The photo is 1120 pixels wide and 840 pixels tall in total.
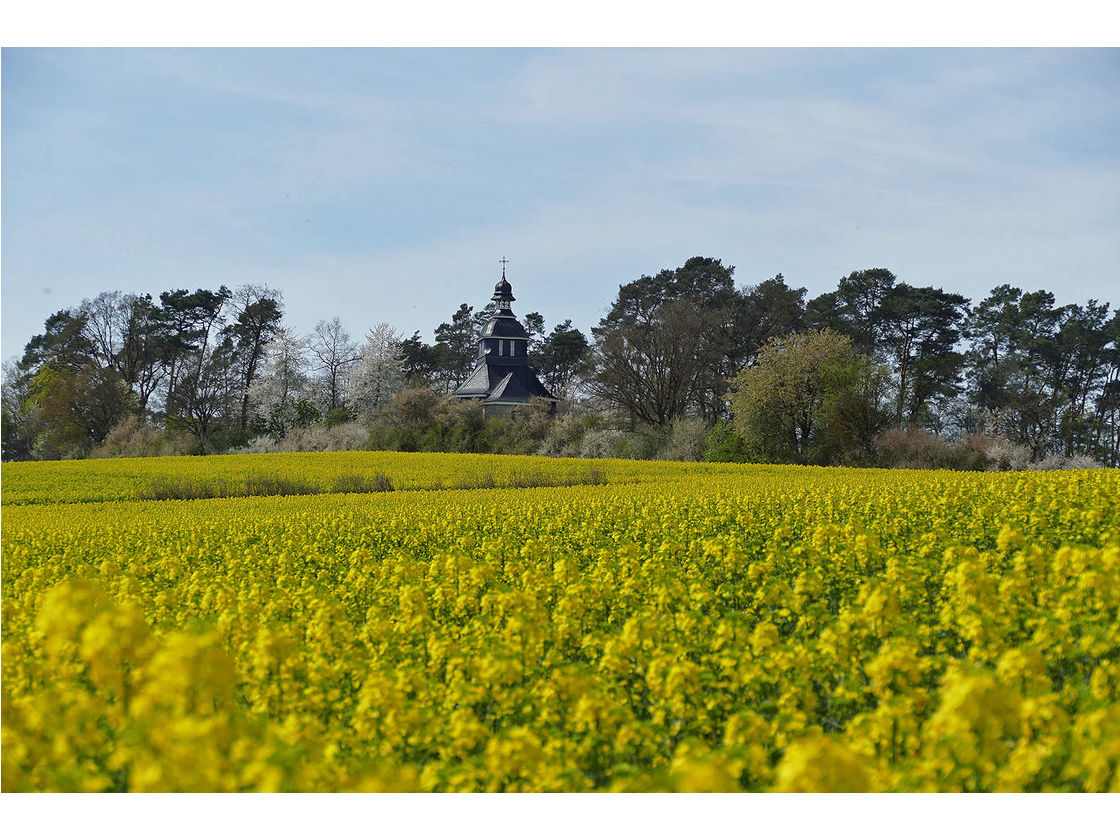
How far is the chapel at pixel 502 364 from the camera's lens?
5160 centimetres

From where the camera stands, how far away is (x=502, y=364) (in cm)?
5453

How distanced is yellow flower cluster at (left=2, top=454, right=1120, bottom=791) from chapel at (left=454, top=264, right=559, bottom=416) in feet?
140

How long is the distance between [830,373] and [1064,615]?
29.8 m

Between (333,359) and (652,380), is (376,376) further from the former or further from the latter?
(652,380)

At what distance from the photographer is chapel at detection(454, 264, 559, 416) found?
169ft

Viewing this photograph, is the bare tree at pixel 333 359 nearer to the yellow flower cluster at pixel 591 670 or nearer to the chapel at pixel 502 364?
the chapel at pixel 502 364

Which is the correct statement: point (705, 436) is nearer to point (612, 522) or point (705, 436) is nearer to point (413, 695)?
point (612, 522)

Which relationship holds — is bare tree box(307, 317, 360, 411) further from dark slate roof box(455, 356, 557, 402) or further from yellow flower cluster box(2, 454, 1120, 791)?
yellow flower cluster box(2, 454, 1120, 791)

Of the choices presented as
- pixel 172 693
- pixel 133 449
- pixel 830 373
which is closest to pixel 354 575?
pixel 172 693

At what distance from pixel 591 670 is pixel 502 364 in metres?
50.2

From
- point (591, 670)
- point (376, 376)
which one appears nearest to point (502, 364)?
point (376, 376)

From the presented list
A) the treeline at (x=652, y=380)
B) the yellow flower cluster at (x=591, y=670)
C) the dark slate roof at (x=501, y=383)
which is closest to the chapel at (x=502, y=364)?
the dark slate roof at (x=501, y=383)

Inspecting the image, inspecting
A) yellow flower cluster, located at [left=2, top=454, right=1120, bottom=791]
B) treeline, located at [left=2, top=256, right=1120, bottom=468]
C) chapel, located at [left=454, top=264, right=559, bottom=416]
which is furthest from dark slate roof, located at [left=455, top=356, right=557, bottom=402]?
yellow flower cluster, located at [left=2, top=454, right=1120, bottom=791]

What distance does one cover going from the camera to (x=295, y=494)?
22.1 meters
